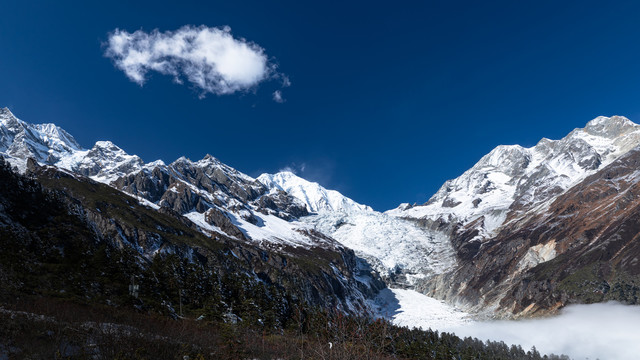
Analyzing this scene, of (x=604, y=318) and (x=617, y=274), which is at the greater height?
(x=617, y=274)

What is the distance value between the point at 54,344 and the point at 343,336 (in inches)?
491

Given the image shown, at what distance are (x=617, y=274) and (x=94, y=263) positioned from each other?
735 feet

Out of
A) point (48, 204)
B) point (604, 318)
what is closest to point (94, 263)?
point (48, 204)

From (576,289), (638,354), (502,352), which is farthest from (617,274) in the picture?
(502,352)

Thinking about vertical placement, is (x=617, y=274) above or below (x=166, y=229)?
below

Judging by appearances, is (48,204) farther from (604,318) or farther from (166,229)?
(604,318)

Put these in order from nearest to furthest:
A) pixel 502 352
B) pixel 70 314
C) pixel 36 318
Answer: pixel 36 318 → pixel 70 314 → pixel 502 352

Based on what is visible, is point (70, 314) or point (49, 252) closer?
point (70, 314)

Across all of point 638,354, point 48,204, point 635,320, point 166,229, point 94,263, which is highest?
point 166,229

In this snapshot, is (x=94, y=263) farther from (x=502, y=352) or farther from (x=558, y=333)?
(x=558, y=333)

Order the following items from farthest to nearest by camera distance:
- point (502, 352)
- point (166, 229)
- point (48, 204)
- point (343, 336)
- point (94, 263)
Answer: point (166, 229) → point (502, 352) → point (48, 204) → point (94, 263) → point (343, 336)

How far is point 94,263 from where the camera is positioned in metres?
42.9

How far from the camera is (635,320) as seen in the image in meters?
170

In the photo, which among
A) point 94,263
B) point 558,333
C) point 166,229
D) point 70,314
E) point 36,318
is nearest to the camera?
point 36,318
